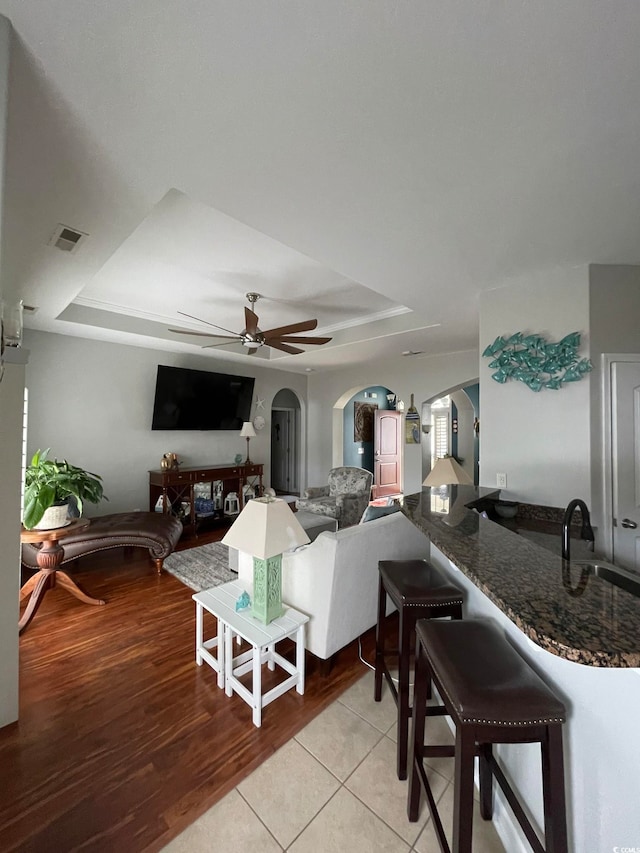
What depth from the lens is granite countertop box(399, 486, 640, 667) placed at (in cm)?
67

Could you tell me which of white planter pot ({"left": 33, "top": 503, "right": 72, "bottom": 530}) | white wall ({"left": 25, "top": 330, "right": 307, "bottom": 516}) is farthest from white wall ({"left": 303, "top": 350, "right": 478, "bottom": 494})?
white planter pot ({"left": 33, "top": 503, "right": 72, "bottom": 530})

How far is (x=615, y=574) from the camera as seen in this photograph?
1.18 m

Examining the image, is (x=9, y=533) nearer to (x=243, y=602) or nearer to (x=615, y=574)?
(x=243, y=602)

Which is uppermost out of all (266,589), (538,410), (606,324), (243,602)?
(606,324)

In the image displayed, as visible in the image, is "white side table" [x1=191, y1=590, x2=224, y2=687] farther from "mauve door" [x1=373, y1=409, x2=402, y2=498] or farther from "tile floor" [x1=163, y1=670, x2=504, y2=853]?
"mauve door" [x1=373, y1=409, x2=402, y2=498]

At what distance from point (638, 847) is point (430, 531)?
0.87m

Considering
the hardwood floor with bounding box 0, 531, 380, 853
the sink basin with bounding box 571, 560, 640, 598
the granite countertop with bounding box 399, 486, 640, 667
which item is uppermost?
the granite countertop with bounding box 399, 486, 640, 667

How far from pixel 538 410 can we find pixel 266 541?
209cm

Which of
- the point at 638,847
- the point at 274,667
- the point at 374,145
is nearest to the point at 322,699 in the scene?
the point at 274,667

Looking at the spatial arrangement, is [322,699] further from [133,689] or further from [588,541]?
[588,541]

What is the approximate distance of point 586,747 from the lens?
0.90 meters

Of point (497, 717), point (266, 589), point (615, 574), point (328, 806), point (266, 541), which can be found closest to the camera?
point (497, 717)

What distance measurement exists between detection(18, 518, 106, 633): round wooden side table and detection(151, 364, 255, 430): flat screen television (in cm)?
228

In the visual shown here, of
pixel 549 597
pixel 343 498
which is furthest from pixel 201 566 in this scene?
pixel 549 597
